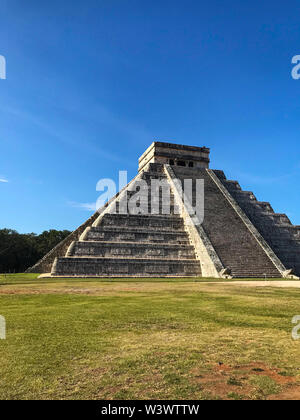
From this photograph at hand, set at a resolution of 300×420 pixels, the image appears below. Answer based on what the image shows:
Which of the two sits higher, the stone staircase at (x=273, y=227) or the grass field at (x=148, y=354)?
the stone staircase at (x=273, y=227)

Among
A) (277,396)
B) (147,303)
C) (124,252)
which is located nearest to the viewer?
(277,396)

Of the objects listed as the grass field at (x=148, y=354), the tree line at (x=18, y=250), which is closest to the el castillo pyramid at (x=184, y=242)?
the grass field at (x=148, y=354)

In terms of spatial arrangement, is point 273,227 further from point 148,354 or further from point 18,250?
point 18,250

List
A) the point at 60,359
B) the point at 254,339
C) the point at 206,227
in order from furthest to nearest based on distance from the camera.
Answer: the point at 206,227
the point at 254,339
the point at 60,359

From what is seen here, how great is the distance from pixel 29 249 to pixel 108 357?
144 ft

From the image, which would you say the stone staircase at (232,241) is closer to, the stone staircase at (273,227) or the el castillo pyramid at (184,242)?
the el castillo pyramid at (184,242)

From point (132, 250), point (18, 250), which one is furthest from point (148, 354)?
point (18, 250)

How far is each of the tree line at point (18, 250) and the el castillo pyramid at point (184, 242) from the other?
1784cm

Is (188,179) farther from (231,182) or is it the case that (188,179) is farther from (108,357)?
(108,357)

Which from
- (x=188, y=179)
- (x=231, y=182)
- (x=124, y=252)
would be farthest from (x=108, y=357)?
(x=231, y=182)

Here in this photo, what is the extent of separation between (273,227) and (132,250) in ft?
43.9

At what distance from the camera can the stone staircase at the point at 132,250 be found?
2019 centimetres

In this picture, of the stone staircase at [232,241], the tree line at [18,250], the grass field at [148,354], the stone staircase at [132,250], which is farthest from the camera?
the tree line at [18,250]
